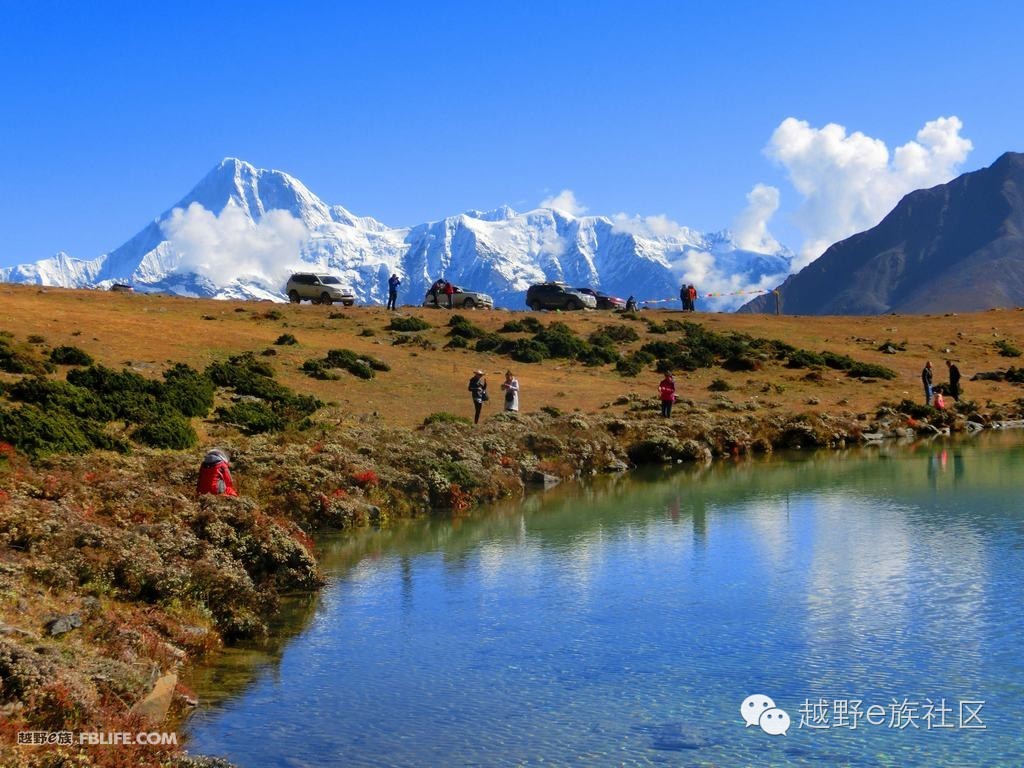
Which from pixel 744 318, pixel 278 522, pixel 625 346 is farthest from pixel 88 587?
pixel 744 318

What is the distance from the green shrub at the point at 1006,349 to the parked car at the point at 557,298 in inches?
1079

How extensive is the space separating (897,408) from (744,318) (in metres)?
27.0

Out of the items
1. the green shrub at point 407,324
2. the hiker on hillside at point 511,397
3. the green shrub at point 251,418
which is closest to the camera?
the green shrub at point 251,418

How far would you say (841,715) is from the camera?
36.9 feet

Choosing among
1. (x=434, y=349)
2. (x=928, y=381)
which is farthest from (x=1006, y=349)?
(x=434, y=349)

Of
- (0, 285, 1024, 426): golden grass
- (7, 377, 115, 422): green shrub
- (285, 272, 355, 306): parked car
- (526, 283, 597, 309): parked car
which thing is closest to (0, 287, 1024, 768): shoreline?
(0, 285, 1024, 426): golden grass

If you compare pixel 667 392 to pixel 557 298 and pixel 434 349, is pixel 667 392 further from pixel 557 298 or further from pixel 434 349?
pixel 557 298

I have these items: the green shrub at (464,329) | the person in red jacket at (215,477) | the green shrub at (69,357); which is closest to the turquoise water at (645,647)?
the person in red jacket at (215,477)

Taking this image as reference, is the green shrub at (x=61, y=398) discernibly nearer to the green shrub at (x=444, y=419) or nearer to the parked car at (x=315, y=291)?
the green shrub at (x=444, y=419)

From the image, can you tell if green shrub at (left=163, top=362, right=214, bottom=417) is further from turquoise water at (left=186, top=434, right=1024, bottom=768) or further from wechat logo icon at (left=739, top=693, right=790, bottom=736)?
wechat logo icon at (left=739, top=693, right=790, bottom=736)

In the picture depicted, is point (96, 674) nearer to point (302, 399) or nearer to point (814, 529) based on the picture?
point (814, 529)

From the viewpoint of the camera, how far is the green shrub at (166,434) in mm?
28641

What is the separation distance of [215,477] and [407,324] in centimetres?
4023

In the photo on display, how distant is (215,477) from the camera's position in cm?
2012
